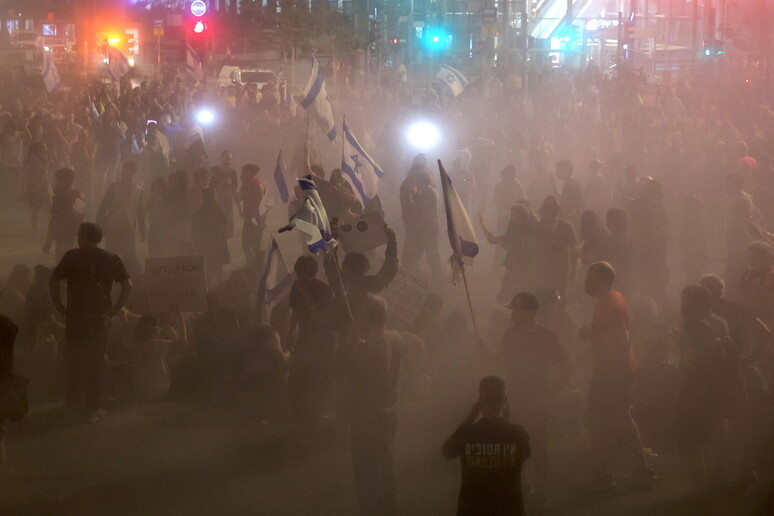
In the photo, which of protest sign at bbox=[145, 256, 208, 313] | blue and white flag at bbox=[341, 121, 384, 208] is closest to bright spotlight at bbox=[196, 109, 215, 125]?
blue and white flag at bbox=[341, 121, 384, 208]

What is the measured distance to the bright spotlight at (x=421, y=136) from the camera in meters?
19.5

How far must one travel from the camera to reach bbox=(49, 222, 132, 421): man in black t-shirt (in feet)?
28.9

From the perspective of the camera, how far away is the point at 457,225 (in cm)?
920

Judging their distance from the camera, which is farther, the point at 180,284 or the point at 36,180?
the point at 36,180

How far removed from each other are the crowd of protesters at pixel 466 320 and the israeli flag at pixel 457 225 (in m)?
0.51

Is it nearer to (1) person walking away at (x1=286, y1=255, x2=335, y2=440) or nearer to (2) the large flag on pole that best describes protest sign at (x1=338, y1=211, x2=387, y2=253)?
(1) person walking away at (x1=286, y1=255, x2=335, y2=440)

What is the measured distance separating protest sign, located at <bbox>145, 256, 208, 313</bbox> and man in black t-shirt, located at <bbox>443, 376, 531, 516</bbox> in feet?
17.2


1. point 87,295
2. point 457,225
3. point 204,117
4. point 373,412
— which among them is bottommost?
point 373,412

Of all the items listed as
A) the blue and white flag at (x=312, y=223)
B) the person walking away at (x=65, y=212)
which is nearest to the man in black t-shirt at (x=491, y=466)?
the blue and white flag at (x=312, y=223)

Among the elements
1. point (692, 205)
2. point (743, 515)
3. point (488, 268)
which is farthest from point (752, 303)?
point (488, 268)

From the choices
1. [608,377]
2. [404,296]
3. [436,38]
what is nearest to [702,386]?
[608,377]

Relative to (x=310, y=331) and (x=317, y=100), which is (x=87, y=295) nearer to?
(x=310, y=331)

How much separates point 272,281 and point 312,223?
36.7 inches

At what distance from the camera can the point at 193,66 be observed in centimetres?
2927
